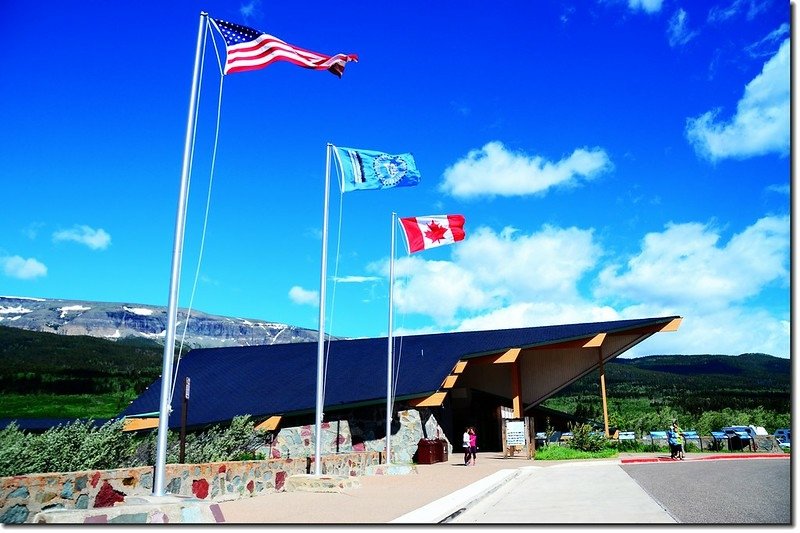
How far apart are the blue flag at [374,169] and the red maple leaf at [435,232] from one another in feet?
10.8

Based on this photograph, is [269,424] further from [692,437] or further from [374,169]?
[692,437]

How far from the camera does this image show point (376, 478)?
17.5 metres

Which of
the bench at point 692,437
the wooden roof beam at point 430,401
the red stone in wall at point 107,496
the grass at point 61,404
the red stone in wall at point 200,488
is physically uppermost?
the wooden roof beam at point 430,401

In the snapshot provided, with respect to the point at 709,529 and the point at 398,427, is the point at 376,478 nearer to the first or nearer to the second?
the point at 398,427

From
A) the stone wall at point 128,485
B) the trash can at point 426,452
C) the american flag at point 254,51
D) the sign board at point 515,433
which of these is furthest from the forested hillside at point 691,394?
the american flag at point 254,51

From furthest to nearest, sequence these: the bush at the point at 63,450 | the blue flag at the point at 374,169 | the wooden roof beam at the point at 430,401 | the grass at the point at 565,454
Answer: the grass at the point at 565,454 → the wooden roof beam at the point at 430,401 → the blue flag at the point at 374,169 → the bush at the point at 63,450

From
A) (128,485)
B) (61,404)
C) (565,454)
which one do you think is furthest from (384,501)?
(61,404)

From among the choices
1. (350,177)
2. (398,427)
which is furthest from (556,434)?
(350,177)

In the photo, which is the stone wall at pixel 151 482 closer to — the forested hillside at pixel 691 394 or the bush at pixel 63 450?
the bush at pixel 63 450

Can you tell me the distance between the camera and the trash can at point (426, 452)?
76.5ft

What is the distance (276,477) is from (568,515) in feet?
21.2

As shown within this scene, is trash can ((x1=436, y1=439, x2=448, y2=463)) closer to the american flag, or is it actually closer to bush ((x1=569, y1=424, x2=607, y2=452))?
bush ((x1=569, y1=424, x2=607, y2=452))

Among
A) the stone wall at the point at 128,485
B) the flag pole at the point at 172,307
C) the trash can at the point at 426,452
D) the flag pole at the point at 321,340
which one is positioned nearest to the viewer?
the stone wall at the point at 128,485

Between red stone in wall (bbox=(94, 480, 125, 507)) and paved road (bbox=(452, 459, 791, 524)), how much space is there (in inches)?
191
